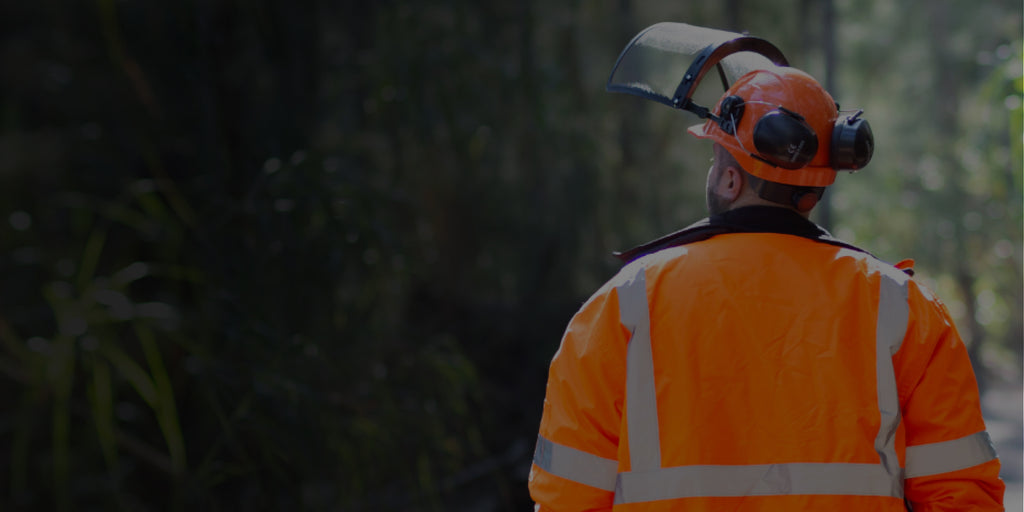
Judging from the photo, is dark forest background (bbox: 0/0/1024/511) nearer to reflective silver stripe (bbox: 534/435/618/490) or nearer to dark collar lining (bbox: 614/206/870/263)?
dark collar lining (bbox: 614/206/870/263)

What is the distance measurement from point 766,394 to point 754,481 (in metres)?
0.13

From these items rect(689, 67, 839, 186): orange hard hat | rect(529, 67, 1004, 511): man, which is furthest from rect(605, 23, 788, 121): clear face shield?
rect(529, 67, 1004, 511): man

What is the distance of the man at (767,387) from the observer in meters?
1.24

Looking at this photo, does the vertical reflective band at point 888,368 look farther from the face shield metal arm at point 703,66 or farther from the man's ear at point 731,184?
the face shield metal arm at point 703,66

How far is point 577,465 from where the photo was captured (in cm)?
129

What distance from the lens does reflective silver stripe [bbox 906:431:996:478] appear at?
1229mm

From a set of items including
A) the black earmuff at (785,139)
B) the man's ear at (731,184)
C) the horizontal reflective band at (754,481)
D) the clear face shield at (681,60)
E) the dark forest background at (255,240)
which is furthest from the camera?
the dark forest background at (255,240)

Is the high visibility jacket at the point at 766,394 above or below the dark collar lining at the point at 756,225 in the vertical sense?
below

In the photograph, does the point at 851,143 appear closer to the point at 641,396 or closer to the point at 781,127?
the point at 781,127

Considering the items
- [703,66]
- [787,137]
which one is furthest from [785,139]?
[703,66]

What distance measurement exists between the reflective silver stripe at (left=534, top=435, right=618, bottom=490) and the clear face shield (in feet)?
2.16

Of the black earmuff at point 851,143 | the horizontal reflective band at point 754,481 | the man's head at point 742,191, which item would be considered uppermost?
the black earmuff at point 851,143

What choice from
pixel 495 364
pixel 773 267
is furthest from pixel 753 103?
pixel 495 364

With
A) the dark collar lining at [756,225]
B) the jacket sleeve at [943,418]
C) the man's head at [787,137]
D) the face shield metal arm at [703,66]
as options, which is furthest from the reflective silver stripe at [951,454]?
the face shield metal arm at [703,66]
